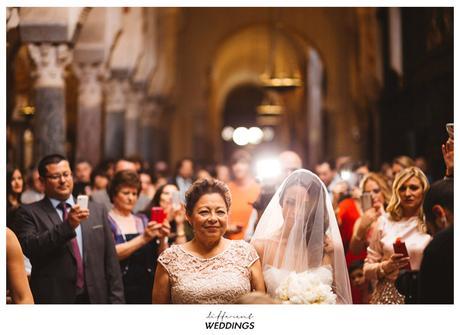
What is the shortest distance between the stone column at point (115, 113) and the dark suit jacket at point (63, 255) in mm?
12954

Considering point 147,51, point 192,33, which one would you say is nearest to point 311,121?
point 192,33

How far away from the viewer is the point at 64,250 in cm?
626

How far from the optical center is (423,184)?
6629 millimetres

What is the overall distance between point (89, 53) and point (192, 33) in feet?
50.4

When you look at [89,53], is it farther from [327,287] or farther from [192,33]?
[192,33]

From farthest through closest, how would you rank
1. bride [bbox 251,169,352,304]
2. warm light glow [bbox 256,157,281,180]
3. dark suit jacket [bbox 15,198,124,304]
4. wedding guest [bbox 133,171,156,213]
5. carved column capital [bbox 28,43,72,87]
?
carved column capital [bbox 28,43,72,87]
wedding guest [bbox 133,171,156,213]
warm light glow [bbox 256,157,281,180]
dark suit jacket [bbox 15,198,124,304]
bride [bbox 251,169,352,304]

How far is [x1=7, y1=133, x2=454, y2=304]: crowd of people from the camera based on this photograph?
4848mm

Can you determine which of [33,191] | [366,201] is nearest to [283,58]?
[33,191]

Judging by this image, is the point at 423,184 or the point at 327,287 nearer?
the point at 327,287

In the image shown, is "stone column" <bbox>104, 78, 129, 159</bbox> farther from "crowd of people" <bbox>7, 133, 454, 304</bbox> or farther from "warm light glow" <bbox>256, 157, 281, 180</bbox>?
"crowd of people" <bbox>7, 133, 454, 304</bbox>

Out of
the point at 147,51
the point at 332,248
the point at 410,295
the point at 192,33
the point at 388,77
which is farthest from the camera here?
the point at 192,33

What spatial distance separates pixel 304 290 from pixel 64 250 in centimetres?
184

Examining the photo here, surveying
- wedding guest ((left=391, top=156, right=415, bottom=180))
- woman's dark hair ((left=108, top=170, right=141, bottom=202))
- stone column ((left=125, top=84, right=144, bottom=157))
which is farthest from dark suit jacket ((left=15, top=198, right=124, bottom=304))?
stone column ((left=125, top=84, right=144, bottom=157))

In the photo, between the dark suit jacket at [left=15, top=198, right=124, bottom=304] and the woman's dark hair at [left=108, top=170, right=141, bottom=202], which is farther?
the woman's dark hair at [left=108, top=170, right=141, bottom=202]
